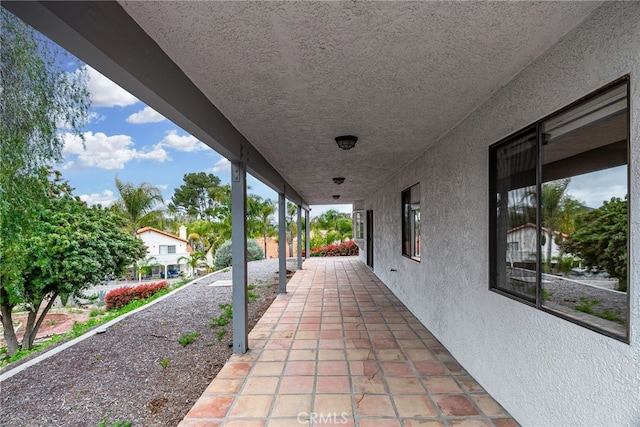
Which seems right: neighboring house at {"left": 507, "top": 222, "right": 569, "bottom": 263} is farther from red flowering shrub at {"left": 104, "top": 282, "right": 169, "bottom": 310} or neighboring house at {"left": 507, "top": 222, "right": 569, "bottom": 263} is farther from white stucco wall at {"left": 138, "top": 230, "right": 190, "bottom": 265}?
white stucco wall at {"left": 138, "top": 230, "right": 190, "bottom": 265}

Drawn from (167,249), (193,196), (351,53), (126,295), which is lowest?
(126,295)

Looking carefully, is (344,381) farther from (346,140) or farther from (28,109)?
(28,109)

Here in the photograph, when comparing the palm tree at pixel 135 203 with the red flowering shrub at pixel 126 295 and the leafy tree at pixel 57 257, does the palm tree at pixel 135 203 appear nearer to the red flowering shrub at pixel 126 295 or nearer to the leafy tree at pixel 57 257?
the red flowering shrub at pixel 126 295

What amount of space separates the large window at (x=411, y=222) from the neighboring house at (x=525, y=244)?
255cm

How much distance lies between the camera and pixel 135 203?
19562 millimetres

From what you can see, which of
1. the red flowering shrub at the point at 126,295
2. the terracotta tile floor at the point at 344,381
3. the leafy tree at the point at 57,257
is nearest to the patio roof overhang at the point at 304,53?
the terracotta tile floor at the point at 344,381

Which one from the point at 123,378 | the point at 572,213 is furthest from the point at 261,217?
the point at 572,213

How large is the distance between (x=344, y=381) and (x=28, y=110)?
4.94m

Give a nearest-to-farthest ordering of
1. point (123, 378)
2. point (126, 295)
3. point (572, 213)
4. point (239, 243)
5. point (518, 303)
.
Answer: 1. point (572, 213)
2. point (518, 303)
3. point (123, 378)
4. point (239, 243)
5. point (126, 295)

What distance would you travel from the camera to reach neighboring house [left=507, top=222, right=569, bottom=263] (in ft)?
6.75

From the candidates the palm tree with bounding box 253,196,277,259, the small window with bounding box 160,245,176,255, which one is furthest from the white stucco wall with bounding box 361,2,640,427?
the small window with bounding box 160,245,176,255

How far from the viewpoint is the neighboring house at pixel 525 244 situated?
2057mm

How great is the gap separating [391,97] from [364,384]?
98.6 inches

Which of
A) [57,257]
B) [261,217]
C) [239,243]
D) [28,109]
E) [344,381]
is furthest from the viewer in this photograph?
[261,217]
